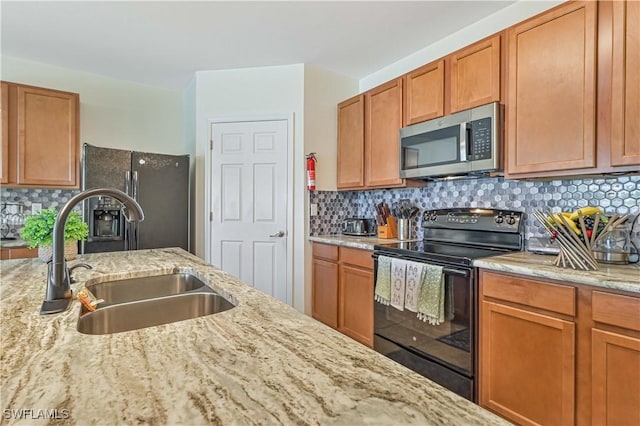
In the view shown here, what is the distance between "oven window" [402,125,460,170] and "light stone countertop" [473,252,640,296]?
79cm

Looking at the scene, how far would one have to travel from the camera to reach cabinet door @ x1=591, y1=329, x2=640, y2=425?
1265mm

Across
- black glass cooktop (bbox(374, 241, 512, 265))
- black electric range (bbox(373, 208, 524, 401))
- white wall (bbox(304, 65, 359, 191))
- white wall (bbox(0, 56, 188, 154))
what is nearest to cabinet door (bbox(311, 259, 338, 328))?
black electric range (bbox(373, 208, 524, 401))

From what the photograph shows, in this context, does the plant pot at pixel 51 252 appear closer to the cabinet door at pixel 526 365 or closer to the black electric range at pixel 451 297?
the black electric range at pixel 451 297

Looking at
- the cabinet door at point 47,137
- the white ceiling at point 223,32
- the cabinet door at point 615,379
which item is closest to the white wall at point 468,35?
the white ceiling at point 223,32

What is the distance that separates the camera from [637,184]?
1.72 m

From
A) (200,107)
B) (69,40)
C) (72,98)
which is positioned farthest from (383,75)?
(72,98)

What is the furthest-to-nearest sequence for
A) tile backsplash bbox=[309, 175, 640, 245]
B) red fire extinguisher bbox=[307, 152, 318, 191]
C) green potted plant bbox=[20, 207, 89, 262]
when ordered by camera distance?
red fire extinguisher bbox=[307, 152, 318, 191] → tile backsplash bbox=[309, 175, 640, 245] → green potted plant bbox=[20, 207, 89, 262]

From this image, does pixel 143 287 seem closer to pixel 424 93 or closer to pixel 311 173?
pixel 311 173

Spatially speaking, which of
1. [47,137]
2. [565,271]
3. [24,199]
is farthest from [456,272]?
[24,199]

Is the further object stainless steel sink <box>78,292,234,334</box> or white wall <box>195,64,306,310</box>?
white wall <box>195,64,306,310</box>

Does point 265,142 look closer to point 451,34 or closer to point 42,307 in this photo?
point 451,34

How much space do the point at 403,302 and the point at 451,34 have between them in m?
2.13

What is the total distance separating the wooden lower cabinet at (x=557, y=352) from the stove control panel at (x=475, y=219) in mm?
637

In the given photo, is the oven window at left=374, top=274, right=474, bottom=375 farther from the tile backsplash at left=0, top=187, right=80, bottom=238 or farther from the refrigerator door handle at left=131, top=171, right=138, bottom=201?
the tile backsplash at left=0, top=187, right=80, bottom=238
